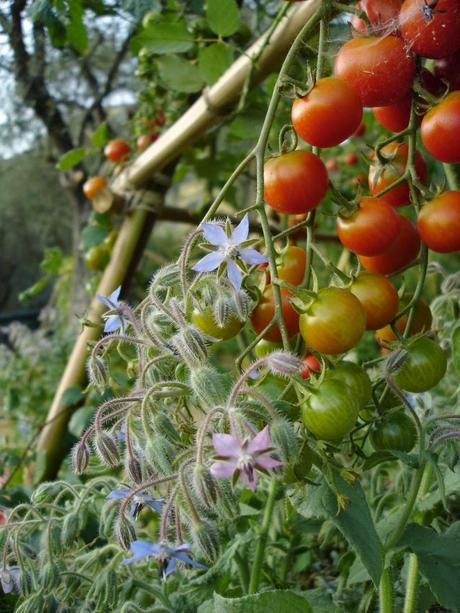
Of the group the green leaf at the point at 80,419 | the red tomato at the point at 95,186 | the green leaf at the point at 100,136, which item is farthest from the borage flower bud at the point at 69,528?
the green leaf at the point at 100,136

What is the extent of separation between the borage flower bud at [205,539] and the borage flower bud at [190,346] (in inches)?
3.5

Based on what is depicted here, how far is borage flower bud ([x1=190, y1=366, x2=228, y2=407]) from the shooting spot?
0.34 m

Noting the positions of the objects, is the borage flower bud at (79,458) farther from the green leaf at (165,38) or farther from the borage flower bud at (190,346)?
the green leaf at (165,38)

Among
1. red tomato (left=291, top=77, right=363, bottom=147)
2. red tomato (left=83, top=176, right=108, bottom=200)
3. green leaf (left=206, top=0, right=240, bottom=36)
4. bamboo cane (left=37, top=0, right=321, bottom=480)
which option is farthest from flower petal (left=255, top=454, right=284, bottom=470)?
red tomato (left=83, top=176, right=108, bottom=200)

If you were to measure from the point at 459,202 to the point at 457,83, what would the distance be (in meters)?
0.10

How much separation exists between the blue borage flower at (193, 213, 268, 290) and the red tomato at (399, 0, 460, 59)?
17cm

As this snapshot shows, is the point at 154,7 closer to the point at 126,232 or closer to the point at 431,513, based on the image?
the point at 126,232

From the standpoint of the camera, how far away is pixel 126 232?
1092 millimetres

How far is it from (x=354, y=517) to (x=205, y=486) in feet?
0.37

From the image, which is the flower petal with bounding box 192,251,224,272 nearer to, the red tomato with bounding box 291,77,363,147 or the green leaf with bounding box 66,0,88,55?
the red tomato with bounding box 291,77,363,147

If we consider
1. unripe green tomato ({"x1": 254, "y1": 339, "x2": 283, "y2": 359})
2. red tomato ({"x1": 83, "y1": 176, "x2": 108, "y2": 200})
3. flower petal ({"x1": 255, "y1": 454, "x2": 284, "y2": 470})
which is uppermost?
flower petal ({"x1": 255, "y1": 454, "x2": 284, "y2": 470})

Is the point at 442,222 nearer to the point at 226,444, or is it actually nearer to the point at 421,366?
the point at 421,366

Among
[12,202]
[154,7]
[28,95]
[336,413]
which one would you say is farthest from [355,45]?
[12,202]

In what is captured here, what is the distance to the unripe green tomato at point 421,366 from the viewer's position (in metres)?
0.40
